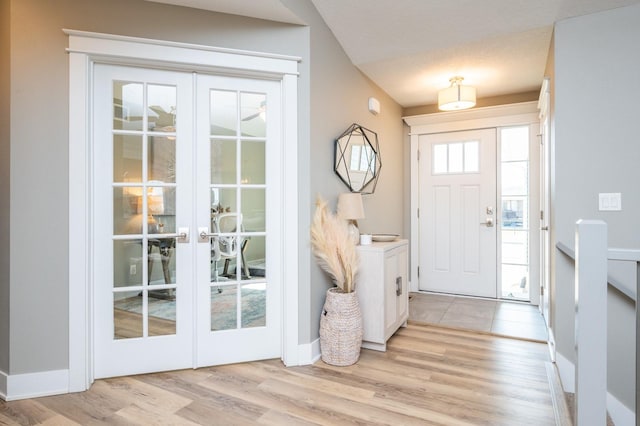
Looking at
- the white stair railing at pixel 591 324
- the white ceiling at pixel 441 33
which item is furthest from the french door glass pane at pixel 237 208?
the white stair railing at pixel 591 324

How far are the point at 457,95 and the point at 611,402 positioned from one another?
2708mm

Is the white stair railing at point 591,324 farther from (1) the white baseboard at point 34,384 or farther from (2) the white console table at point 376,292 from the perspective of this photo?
(1) the white baseboard at point 34,384

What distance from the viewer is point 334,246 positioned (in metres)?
2.44

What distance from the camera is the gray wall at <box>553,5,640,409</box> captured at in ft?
7.25

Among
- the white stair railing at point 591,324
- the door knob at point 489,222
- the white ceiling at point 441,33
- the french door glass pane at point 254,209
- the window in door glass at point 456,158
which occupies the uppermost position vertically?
the white ceiling at point 441,33

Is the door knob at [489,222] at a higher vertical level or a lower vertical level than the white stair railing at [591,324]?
higher

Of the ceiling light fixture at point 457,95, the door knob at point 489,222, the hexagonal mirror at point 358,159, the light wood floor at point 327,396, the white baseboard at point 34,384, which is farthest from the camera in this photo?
the door knob at point 489,222

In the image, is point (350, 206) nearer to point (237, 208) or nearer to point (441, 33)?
point (237, 208)

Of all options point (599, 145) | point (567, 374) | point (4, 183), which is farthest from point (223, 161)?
point (567, 374)

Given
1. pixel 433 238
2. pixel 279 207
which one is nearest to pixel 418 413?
pixel 279 207

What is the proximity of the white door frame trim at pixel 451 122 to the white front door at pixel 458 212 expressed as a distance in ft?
0.21

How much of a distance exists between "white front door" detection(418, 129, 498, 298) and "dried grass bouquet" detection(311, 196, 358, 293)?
2281 mm

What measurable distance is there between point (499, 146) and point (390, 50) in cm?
197

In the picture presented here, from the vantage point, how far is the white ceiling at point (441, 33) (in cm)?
230
